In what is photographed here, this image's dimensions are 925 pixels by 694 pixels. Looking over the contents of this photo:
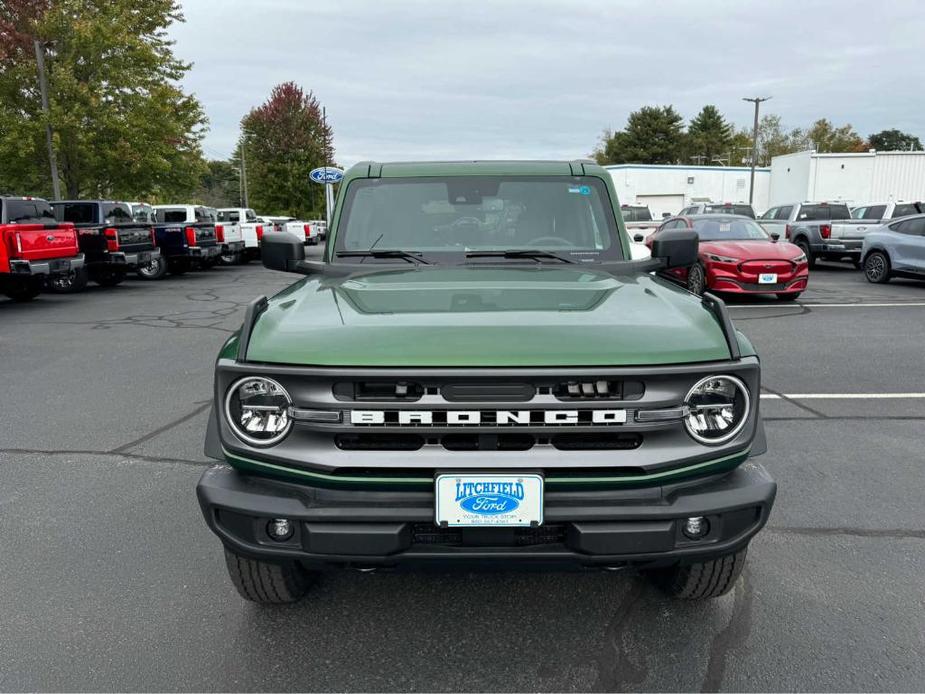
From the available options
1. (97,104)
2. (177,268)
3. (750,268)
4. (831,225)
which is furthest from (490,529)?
(97,104)

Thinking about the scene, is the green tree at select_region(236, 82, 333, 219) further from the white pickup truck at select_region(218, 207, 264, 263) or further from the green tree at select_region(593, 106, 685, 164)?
the green tree at select_region(593, 106, 685, 164)

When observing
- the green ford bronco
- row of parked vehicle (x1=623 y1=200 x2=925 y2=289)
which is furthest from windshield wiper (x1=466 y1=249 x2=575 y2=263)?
row of parked vehicle (x1=623 y1=200 x2=925 y2=289)

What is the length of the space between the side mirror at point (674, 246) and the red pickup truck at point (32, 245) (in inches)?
474

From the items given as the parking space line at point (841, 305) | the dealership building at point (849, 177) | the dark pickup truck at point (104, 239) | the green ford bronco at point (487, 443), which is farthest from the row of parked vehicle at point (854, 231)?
the dealership building at point (849, 177)

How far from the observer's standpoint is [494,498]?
2.29 m

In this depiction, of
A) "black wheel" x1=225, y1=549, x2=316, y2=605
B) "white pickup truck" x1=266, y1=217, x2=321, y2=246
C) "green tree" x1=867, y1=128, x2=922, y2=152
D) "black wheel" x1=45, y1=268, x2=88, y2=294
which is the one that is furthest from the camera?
"green tree" x1=867, y1=128, x2=922, y2=152

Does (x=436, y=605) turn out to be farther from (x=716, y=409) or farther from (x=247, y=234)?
(x=247, y=234)

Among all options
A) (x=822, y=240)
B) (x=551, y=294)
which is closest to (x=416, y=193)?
(x=551, y=294)

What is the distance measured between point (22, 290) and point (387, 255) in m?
13.0

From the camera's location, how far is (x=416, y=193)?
411 centimetres

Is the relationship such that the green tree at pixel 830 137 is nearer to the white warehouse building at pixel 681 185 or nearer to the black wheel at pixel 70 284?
the white warehouse building at pixel 681 185

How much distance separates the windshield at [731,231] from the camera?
13.6m

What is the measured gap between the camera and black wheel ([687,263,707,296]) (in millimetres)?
13101

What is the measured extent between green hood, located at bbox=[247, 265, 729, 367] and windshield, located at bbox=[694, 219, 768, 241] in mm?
11283
